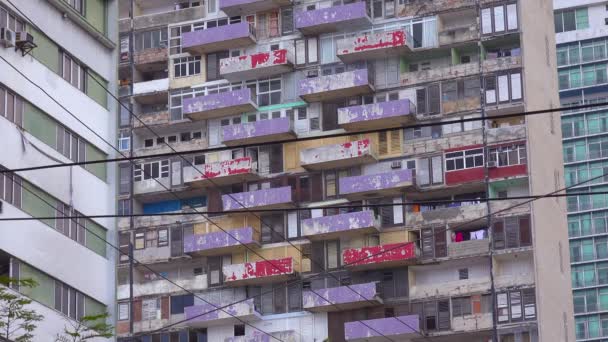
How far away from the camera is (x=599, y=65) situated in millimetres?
130125

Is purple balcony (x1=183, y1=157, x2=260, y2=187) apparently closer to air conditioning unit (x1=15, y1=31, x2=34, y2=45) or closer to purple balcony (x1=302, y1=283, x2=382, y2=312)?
purple balcony (x1=302, y1=283, x2=382, y2=312)

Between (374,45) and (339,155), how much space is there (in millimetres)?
5218

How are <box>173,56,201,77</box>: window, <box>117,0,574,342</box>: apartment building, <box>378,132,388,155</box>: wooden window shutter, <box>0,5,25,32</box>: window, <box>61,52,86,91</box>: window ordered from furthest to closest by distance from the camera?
<box>173,56,201,77</box>: window
<box>378,132,388,155</box>: wooden window shutter
<box>117,0,574,342</box>: apartment building
<box>61,52,86,91</box>: window
<box>0,5,25,32</box>: window

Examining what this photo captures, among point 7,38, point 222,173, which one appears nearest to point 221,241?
point 222,173

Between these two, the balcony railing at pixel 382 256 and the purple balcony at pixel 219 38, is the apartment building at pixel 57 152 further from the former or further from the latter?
the purple balcony at pixel 219 38

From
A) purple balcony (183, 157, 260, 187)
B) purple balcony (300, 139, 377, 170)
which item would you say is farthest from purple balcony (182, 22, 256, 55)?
purple balcony (300, 139, 377, 170)

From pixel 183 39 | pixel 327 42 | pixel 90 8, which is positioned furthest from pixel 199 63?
pixel 90 8

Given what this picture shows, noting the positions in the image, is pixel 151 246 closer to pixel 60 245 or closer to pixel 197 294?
pixel 197 294

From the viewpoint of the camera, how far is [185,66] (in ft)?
278

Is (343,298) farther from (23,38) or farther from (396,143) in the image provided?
(23,38)

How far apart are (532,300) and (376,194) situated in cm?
854

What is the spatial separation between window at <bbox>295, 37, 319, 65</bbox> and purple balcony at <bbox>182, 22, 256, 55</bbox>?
7.41ft

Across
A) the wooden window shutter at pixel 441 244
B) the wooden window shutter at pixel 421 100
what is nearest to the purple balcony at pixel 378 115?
the wooden window shutter at pixel 421 100

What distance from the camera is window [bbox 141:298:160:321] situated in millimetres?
81375
